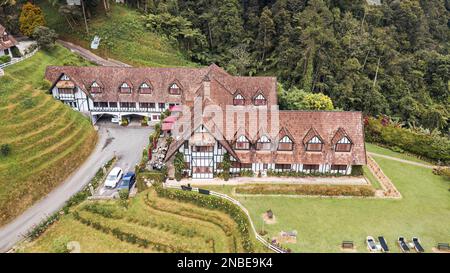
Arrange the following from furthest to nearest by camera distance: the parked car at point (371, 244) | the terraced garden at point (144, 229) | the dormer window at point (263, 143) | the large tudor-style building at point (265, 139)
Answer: the dormer window at point (263, 143) < the large tudor-style building at point (265, 139) < the terraced garden at point (144, 229) < the parked car at point (371, 244)

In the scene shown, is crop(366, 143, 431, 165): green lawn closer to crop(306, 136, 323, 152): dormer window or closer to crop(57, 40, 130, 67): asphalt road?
crop(306, 136, 323, 152): dormer window

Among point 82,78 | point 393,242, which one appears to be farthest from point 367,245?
point 82,78

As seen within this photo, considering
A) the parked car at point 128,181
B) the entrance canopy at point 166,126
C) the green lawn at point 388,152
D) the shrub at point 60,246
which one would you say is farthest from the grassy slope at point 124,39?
the shrub at point 60,246

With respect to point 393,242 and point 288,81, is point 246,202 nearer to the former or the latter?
point 393,242

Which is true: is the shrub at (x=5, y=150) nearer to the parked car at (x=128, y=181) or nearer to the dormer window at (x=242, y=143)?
the parked car at (x=128, y=181)

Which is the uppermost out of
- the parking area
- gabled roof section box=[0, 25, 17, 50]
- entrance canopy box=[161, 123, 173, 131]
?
gabled roof section box=[0, 25, 17, 50]

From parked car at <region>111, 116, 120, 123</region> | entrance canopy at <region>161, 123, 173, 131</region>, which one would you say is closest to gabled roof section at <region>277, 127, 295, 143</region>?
entrance canopy at <region>161, 123, 173, 131</region>

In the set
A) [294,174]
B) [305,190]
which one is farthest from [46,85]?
[305,190]
